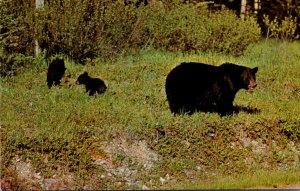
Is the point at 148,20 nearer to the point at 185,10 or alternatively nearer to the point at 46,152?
the point at 185,10

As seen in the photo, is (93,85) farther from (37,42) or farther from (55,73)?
(37,42)

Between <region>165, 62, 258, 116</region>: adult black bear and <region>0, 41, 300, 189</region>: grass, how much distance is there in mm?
286

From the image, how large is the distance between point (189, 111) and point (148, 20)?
6.03m

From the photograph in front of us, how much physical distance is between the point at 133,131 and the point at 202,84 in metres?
1.51

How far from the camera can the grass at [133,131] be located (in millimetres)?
9383

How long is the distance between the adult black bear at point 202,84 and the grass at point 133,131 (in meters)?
0.29

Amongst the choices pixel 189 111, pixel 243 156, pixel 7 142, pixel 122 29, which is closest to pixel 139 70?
pixel 122 29

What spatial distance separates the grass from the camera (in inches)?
369

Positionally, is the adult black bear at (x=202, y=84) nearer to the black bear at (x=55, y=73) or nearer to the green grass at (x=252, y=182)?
the green grass at (x=252, y=182)

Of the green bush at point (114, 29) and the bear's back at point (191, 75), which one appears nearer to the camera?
the bear's back at point (191, 75)

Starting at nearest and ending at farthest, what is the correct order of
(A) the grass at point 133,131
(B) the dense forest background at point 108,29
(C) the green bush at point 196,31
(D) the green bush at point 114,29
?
(A) the grass at point 133,131 → (B) the dense forest background at point 108,29 → (D) the green bush at point 114,29 → (C) the green bush at point 196,31

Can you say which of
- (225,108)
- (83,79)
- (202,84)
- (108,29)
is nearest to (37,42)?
(108,29)

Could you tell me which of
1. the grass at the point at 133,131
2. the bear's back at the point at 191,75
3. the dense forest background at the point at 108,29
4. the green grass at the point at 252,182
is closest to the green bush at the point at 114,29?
the dense forest background at the point at 108,29

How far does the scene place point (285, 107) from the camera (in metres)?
12.7
